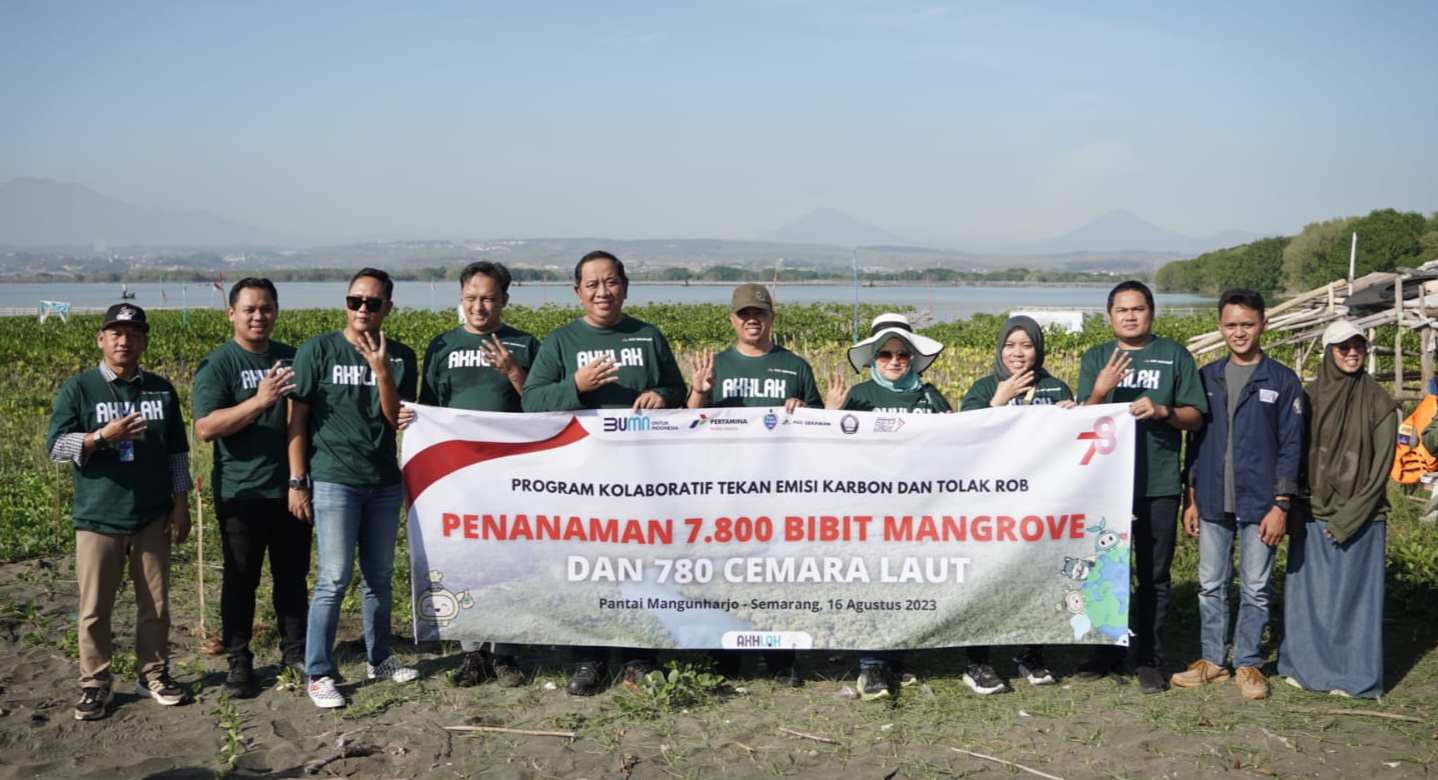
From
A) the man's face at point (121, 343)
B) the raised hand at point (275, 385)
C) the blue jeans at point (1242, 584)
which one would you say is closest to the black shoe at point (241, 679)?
the raised hand at point (275, 385)

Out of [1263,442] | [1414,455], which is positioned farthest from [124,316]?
[1414,455]

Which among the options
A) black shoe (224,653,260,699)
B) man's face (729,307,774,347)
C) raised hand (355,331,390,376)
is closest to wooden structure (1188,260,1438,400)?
man's face (729,307,774,347)

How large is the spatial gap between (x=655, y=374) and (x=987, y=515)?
1.88 metres

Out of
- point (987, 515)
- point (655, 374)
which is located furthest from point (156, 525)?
point (987, 515)

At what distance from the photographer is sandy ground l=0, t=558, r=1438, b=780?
4.71m

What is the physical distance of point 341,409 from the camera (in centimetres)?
534

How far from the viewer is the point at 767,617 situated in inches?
220

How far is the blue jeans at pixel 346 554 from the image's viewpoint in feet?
17.5

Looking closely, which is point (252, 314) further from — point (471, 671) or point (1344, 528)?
point (1344, 528)

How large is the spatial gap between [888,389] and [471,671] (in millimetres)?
2704

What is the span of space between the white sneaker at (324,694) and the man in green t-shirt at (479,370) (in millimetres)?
622

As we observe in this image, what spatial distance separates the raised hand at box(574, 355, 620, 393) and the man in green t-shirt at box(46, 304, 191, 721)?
2.08 m

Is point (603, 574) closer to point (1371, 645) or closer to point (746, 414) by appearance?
point (746, 414)

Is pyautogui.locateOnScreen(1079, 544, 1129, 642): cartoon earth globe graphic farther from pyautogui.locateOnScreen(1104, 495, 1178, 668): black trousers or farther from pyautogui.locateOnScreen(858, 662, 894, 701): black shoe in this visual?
pyautogui.locateOnScreen(858, 662, 894, 701): black shoe
